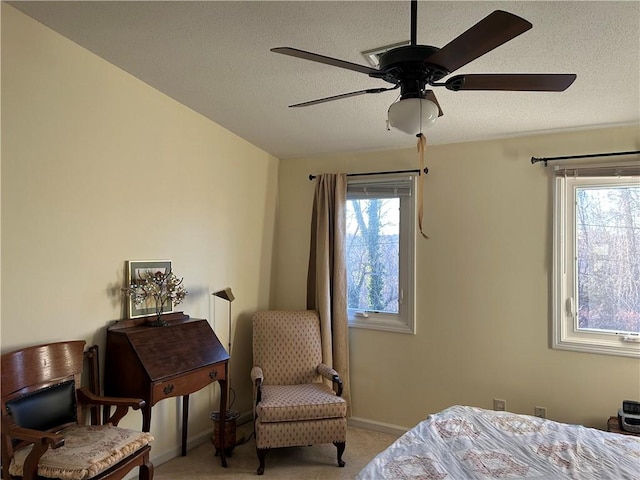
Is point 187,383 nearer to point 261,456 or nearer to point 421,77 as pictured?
point 261,456

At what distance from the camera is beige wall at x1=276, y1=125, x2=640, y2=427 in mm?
3197

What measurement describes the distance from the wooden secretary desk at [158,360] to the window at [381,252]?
1409 mm

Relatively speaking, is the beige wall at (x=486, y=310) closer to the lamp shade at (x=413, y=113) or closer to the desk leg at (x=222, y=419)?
the desk leg at (x=222, y=419)

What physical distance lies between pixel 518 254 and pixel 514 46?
166cm

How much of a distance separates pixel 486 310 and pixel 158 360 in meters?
2.36

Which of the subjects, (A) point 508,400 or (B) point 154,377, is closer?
(B) point 154,377

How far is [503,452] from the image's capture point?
1.93m

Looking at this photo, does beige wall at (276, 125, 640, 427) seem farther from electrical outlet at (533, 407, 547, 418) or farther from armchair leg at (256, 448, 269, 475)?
armchair leg at (256, 448, 269, 475)

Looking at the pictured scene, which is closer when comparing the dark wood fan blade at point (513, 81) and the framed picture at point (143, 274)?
the dark wood fan blade at point (513, 81)

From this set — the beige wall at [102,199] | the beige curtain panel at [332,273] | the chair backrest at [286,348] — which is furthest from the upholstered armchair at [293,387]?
the beige wall at [102,199]

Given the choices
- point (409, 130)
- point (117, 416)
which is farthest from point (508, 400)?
point (117, 416)

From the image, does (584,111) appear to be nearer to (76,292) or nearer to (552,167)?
(552,167)

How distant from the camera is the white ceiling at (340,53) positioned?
204cm

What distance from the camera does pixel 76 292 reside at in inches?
103
